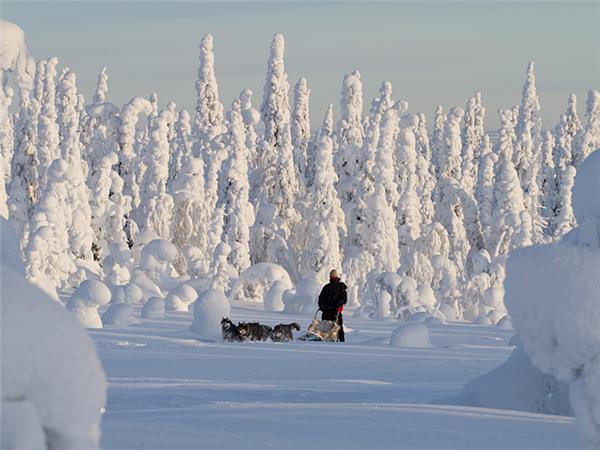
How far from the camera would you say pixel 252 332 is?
55.5ft

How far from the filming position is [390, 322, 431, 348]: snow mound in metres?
17.2

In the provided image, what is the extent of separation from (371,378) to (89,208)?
2652cm

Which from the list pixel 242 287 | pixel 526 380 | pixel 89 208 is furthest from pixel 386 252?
pixel 526 380

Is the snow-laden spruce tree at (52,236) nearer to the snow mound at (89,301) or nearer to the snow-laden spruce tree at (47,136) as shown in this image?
the snow mound at (89,301)

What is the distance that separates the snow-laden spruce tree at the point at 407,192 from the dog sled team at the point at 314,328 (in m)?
24.5

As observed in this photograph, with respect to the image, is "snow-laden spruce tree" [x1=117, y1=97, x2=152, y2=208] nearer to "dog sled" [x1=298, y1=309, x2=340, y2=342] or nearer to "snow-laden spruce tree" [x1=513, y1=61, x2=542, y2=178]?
"snow-laden spruce tree" [x1=513, y1=61, x2=542, y2=178]

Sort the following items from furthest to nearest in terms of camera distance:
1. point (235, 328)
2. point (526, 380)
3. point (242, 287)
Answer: point (242, 287) < point (235, 328) < point (526, 380)

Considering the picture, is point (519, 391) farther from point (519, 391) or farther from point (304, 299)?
point (304, 299)

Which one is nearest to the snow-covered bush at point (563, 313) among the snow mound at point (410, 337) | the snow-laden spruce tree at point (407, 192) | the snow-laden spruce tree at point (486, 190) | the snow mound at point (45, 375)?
the snow mound at point (45, 375)

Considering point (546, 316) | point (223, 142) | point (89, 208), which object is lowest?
point (546, 316)

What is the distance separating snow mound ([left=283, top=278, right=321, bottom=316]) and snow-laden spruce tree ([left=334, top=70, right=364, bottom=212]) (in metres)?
13.5

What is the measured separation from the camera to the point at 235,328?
1689cm

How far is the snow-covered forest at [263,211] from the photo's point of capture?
34156mm

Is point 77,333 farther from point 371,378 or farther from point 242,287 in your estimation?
point 242,287
